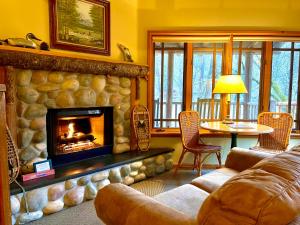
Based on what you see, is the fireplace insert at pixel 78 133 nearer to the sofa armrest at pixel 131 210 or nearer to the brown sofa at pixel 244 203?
the sofa armrest at pixel 131 210

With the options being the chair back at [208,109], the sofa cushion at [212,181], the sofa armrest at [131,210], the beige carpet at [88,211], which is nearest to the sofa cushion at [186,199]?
the sofa cushion at [212,181]

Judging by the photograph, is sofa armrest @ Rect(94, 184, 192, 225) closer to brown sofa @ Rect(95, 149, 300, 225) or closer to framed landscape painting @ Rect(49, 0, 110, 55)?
brown sofa @ Rect(95, 149, 300, 225)

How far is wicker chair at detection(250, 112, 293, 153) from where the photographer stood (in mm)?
3408

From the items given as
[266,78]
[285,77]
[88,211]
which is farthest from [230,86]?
[88,211]

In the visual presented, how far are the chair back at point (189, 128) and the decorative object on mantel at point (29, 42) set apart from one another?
6.24 feet

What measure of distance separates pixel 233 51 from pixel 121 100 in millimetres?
1879

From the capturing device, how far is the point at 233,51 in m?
3.95

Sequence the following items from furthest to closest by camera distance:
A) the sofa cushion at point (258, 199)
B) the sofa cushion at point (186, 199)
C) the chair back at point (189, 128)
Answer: the chair back at point (189, 128) < the sofa cushion at point (186, 199) < the sofa cushion at point (258, 199)

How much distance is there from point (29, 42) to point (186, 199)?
2.04 meters

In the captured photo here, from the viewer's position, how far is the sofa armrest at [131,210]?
118cm

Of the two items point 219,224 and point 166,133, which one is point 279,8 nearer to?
point 166,133

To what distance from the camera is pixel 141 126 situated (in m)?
3.66

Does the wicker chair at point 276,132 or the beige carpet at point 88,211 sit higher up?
the wicker chair at point 276,132

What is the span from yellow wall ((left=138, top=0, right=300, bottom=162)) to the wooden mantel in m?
0.72
